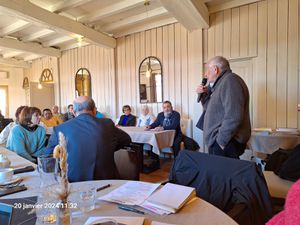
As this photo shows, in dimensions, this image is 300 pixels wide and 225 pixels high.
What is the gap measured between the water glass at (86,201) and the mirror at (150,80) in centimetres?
461

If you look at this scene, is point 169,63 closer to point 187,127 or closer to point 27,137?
point 187,127

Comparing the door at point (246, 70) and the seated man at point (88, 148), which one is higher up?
the door at point (246, 70)

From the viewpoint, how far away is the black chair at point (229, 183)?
1136 mm

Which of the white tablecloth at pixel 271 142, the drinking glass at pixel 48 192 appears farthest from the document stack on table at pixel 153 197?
the white tablecloth at pixel 271 142

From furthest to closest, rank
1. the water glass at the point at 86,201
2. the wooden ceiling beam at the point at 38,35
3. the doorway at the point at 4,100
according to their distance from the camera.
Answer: the doorway at the point at 4,100 → the wooden ceiling beam at the point at 38,35 → the water glass at the point at 86,201

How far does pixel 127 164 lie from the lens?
1.86m

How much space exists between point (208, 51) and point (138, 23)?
1872 millimetres

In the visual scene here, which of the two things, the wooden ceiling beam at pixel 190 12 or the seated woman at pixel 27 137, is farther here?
the wooden ceiling beam at pixel 190 12

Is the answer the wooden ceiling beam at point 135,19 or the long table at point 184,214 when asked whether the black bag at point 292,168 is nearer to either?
the long table at point 184,214

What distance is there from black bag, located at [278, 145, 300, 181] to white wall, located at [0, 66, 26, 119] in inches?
369

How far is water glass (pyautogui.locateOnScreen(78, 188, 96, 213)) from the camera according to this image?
95cm

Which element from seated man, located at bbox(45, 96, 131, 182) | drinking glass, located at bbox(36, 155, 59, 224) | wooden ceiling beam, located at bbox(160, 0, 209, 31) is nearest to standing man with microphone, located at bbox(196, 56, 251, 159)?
seated man, located at bbox(45, 96, 131, 182)

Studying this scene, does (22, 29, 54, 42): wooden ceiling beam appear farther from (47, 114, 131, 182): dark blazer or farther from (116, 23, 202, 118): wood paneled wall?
(47, 114, 131, 182): dark blazer

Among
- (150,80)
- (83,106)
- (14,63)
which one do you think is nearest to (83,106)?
(83,106)
